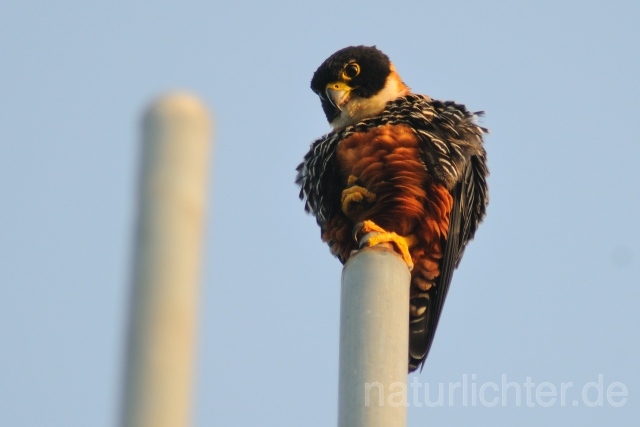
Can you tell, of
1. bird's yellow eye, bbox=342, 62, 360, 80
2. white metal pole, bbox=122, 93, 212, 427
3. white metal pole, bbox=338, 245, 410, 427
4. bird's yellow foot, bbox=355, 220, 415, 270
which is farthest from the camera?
bird's yellow eye, bbox=342, 62, 360, 80

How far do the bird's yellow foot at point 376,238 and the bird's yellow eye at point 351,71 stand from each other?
219cm

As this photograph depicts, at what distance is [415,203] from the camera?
Answer: 8.03 meters

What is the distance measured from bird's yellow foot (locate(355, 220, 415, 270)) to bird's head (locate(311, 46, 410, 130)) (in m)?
1.87

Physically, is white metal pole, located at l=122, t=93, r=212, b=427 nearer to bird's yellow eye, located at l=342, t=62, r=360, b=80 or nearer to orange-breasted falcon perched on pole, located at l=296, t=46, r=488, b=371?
orange-breasted falcon perched on pole, located at l=296, t=46, r=488, b=371

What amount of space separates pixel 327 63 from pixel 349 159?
149cm

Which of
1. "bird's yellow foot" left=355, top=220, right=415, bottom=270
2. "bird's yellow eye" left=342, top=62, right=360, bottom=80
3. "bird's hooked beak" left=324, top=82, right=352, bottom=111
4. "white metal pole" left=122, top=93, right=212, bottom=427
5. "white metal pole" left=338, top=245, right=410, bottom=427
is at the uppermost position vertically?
"bird's yellow eye" left=342, top=62, right=360, bottom=80

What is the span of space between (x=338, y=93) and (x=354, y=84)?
16cm

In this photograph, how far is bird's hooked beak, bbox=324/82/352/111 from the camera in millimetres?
9391

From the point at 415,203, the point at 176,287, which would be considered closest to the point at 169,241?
the point at 176,287

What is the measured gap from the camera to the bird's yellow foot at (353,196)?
26.8 feet

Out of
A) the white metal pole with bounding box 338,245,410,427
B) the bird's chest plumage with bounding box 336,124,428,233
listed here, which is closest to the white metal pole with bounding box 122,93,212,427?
the white metal pole with bounding box 338,245,410,427

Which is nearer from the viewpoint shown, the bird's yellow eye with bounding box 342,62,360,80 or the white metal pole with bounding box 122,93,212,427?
the white metal pole with bounding box 122,93,212,427

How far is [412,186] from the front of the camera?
26.4 ft

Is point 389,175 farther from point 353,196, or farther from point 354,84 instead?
point 354,84
